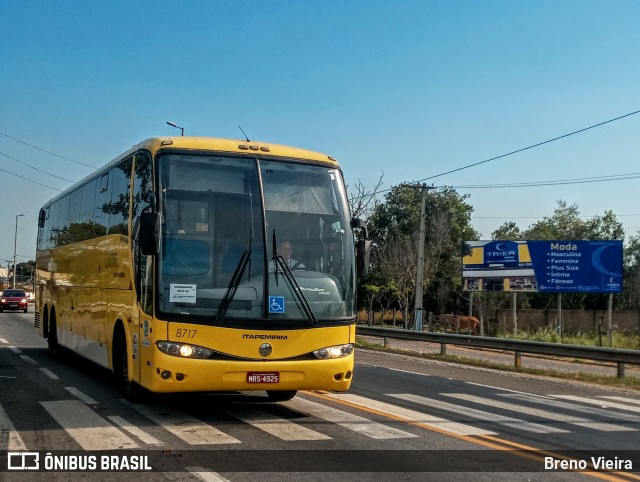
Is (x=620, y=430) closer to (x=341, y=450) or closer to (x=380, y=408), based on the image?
(x=380, y=408)

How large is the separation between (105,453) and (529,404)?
705 centimetres

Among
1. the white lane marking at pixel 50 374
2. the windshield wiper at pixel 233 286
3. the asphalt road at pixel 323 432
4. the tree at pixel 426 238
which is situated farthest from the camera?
the tree at pixel 426 238

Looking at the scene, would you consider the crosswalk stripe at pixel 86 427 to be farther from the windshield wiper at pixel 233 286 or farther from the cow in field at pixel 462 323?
the cow in field at pixel 462 323

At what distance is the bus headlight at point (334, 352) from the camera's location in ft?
31.3

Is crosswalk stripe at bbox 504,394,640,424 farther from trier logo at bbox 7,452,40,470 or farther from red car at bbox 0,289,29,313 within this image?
red car at bbox 0,289,29,313

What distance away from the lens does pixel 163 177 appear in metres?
9.60

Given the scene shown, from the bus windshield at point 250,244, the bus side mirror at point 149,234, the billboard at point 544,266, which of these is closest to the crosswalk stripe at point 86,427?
the bus windshield at point 250,244

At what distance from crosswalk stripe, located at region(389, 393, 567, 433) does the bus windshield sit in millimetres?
2239

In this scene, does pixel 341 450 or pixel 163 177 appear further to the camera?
pixel 163 177

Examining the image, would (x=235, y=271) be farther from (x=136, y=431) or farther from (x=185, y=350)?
(x=136, y=431)

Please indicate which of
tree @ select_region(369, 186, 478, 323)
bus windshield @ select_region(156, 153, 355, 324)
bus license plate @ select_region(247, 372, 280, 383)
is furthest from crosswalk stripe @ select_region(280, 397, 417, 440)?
tree @ select_region(369, 186, 478, 323)

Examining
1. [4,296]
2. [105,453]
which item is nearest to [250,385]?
[105,453]

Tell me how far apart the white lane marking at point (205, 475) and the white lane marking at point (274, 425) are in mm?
1602

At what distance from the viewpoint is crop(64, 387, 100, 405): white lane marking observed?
1066 centimetres
